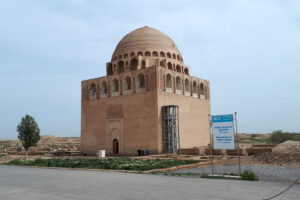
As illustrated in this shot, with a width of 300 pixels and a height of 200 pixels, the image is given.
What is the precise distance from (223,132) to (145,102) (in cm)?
1513

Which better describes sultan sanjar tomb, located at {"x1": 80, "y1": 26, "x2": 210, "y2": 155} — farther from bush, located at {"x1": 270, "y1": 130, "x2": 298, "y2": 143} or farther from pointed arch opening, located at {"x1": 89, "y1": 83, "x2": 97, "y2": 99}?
bush, located at {"x1": 270, "y1": 130, "x2": 298, "y2": 143}

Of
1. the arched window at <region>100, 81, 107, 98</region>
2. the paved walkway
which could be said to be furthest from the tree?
the paved walkway

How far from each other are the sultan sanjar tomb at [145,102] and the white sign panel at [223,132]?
1350 cm

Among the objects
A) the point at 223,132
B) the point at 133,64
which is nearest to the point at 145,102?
the point at 133,64

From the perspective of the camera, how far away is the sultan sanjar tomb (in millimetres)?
24312

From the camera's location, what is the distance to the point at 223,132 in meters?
10.1

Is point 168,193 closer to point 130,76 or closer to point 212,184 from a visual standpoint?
point 212,184

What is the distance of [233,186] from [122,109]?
19734 mm

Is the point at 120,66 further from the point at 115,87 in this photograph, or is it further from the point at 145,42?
the point at 145,42

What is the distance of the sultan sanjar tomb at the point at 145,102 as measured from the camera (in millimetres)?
24312

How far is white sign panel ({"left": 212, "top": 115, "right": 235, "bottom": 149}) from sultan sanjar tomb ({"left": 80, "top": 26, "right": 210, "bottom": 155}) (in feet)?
44.3

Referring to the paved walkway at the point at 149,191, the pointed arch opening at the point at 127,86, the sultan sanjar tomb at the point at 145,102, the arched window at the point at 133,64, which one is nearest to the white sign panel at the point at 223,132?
the paved walkway at the point at 149,191

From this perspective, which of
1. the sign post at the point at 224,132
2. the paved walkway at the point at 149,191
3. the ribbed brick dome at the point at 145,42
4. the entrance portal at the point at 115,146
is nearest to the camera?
the paved walkway at the point at 149,191

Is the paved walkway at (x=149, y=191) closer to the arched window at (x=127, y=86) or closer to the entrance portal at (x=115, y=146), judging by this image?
the arched window at (x=127, y=86)
